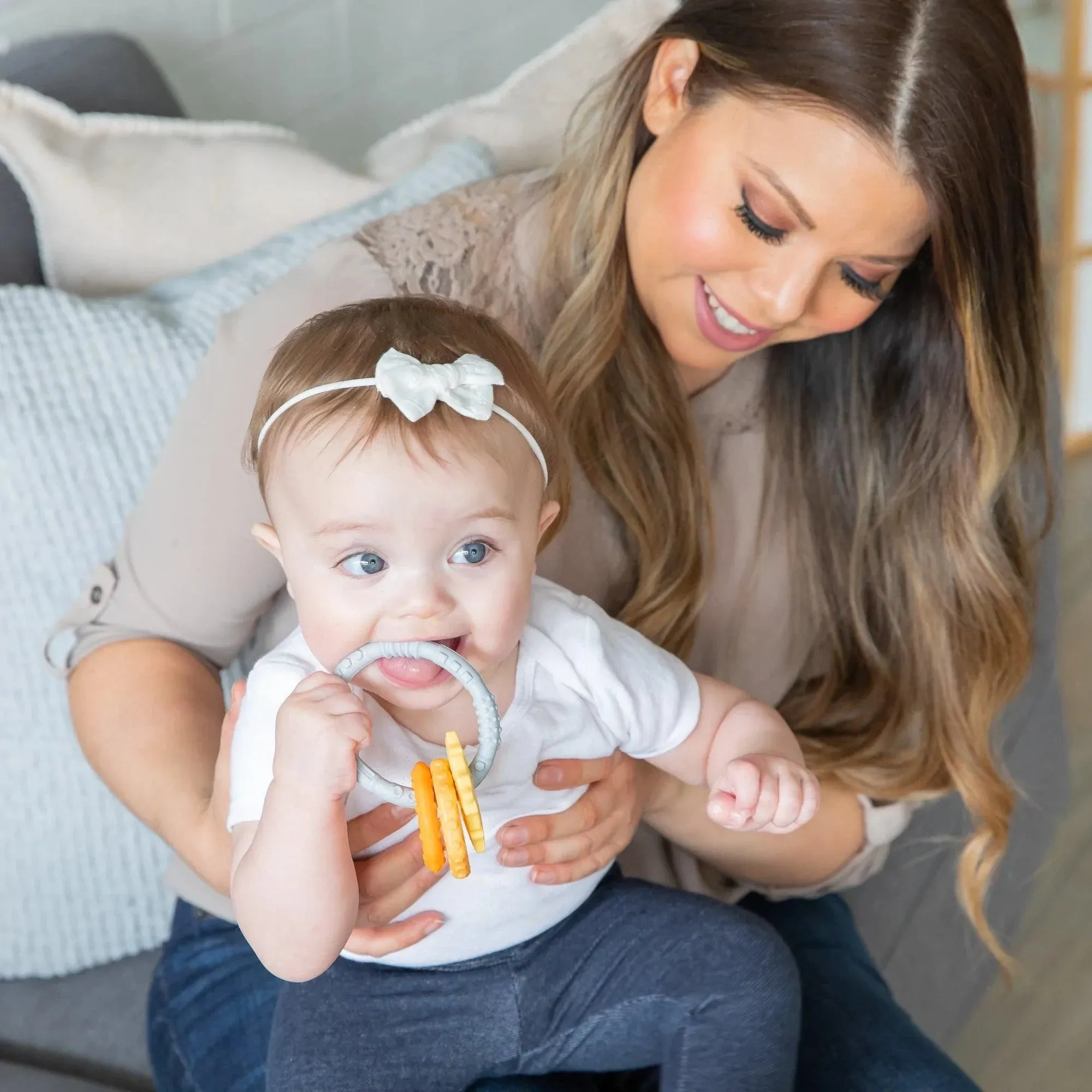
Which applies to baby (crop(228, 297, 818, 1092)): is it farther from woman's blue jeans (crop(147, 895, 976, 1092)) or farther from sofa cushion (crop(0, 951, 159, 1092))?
sofa cushion (crop(0, 951, 159, 1092))

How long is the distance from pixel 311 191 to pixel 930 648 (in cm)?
86

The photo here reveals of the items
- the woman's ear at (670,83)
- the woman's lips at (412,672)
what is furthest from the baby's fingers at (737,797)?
the woman's ear at (670,83)

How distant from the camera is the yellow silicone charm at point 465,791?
2.61 feet

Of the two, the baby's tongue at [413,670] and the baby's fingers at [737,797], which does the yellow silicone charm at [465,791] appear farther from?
the baby's fingers at [737,797]

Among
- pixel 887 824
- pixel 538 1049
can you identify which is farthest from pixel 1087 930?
pixel 538 1049

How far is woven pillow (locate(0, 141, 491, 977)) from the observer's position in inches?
50.2

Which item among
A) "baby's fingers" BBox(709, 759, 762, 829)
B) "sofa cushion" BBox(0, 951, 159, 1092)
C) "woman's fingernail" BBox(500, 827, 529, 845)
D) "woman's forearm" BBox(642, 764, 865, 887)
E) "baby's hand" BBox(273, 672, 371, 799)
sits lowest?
"sofa cushion" BBox(0, 951, 159, 1092)

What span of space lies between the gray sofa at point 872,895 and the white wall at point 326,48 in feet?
0.95

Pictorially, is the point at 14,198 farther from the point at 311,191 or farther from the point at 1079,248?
the point at 1079,248

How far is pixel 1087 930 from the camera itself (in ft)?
6.91

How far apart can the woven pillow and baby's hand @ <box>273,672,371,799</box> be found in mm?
556

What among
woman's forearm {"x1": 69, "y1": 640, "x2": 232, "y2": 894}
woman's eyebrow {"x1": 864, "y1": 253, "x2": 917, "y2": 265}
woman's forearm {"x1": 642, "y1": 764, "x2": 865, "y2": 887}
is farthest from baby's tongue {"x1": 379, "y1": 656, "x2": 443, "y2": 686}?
woman's eyebrow {"x1": 864, "y1": 253, "x2": 917, "y2": 265}

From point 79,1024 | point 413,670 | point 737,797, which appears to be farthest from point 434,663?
point 79,1024

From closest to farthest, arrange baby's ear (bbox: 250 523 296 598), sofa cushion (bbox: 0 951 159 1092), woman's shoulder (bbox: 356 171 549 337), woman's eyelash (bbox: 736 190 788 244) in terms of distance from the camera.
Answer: baby's ear (bbox: 250 523 296 598) < woman's eyelash (bbox: 736 190 788 244) < woman's shoulder (bbox: 356 171 549 337) < sofa cushion (bbox: 0 951 159 1092)
